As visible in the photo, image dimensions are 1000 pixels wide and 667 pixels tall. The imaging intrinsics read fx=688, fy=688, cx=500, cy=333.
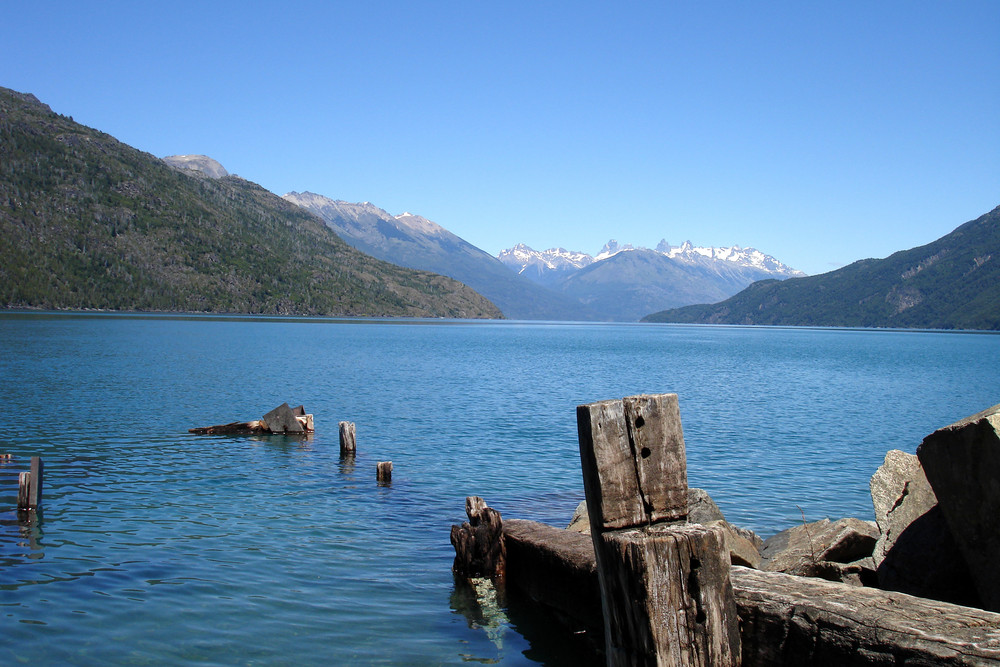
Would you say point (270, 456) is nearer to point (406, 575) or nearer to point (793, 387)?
point (406, 575)

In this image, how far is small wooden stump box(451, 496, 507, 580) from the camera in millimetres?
11617

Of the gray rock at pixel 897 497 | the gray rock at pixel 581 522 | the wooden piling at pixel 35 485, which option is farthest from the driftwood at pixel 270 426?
the gray rock at pixel 897 497

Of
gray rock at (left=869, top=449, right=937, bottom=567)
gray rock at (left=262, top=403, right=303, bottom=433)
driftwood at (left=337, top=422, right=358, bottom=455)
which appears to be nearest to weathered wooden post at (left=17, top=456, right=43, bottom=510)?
driftwood at (left=337, top=422, right=358, bottom=455)

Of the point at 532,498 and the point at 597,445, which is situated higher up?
the point at 597,445

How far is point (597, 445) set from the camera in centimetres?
605

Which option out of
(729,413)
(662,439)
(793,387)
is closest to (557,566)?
(662,439)

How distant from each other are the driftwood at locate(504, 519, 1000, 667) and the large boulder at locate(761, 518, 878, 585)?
7.53 ft

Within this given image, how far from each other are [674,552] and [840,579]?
13.2 ft

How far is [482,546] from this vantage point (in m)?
11.7

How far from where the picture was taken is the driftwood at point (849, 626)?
190 inches

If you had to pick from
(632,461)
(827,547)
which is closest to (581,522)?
(827,547)

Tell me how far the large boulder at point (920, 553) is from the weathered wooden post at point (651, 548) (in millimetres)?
2631

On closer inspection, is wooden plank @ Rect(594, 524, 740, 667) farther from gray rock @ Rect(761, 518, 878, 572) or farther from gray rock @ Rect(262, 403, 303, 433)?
gray rock @ Rect(262, 403, 303, 433)

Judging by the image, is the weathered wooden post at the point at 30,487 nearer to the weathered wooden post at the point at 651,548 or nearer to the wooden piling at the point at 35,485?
the wooden piling at the point at 35,485
